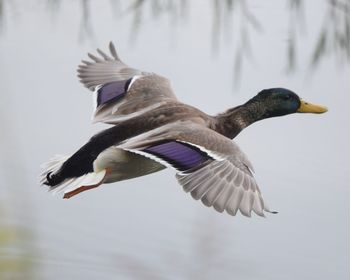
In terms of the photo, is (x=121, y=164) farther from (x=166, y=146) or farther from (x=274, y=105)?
(x=274, y=105)

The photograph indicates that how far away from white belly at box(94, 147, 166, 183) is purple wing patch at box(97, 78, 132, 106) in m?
0.86

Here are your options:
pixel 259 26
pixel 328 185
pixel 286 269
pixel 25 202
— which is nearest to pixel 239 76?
pixel 259 26

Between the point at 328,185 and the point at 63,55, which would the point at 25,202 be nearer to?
the point at 328,185

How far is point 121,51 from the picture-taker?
23.5 feet

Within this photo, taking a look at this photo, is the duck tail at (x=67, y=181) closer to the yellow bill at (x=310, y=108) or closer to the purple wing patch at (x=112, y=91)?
the purple wing patch at (x=112, y=91)

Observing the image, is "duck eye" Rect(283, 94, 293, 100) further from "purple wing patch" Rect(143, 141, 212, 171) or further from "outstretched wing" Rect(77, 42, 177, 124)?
"purple wing patch" Rect(143, 141, 212, 171)

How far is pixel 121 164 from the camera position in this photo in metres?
4.65

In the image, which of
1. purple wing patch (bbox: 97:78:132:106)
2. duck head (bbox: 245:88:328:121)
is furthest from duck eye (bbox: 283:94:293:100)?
purple wing patch (bbox: 97:78:132:106)

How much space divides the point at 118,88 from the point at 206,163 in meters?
1.52

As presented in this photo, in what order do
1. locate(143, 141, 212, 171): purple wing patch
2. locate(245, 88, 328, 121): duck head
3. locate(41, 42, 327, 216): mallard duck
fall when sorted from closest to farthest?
locate(41, 42, 327, 216): mallard duck
locate(143, 141, 212, 171): purple wing patch
locate(245, 88, 328, 121): duck head

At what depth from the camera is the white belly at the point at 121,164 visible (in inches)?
181

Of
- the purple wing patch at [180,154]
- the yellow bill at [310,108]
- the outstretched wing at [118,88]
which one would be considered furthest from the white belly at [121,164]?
the yellow bill at [310,108]

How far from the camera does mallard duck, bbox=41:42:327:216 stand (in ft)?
13.6

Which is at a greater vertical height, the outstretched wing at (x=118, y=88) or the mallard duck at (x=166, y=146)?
the outstretched wing at (x=118, y=88)
